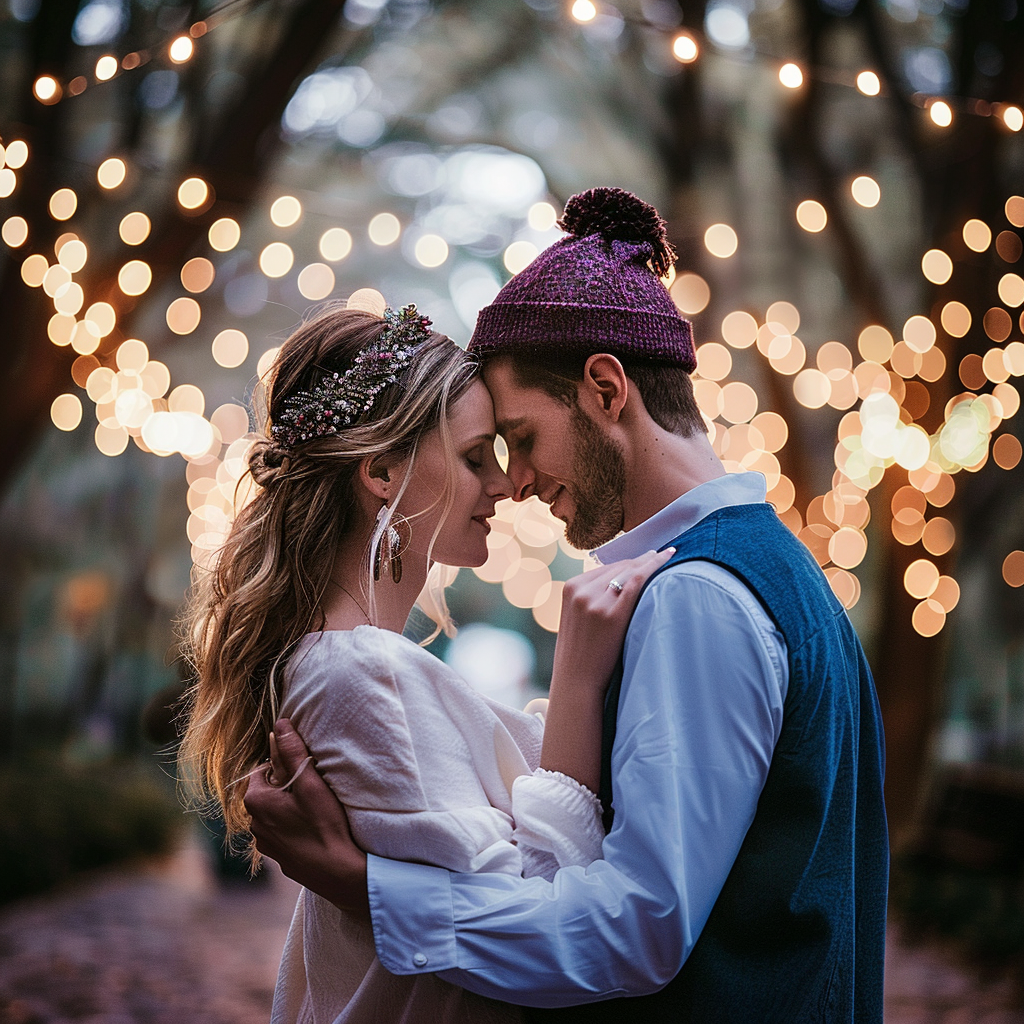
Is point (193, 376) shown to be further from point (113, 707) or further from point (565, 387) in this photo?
point (565, 387)

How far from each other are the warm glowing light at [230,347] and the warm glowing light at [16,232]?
112 inches

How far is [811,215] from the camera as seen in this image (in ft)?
19.3

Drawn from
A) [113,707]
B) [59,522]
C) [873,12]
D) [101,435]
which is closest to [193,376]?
[101,435]

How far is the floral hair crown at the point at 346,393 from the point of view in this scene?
183 cm

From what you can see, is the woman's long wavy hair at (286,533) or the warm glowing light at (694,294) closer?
the woman's long wavy hair at (286,533)

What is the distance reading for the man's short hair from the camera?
1.77 metres

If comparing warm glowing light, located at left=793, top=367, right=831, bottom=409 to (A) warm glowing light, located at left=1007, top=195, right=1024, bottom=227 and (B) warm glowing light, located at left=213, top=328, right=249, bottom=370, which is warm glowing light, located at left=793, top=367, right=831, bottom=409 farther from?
(B) warm glowing light, located at left=213, top=328, right=249, bottom=370

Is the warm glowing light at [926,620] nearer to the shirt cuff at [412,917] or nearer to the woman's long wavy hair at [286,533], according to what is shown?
the woman's long wavy hair at [286,533]

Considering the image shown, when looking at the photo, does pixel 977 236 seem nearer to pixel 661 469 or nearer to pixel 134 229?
pixel 134 229

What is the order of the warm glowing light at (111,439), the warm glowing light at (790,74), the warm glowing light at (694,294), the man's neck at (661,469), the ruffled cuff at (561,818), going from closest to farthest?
the ruffled cuff at (561,818), the man's neck at (661,469), the warm glowing light at (790,74), the warm glowing light at (694,294), the warm glowing light at (111,439)

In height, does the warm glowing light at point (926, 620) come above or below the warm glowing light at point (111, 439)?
below

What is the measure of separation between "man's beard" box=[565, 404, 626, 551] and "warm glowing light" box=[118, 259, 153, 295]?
13.6ft

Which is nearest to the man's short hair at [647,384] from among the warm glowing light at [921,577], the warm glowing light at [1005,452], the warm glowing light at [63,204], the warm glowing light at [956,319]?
the warm glowing light at [63,204]

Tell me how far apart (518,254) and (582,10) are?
3.23 m
